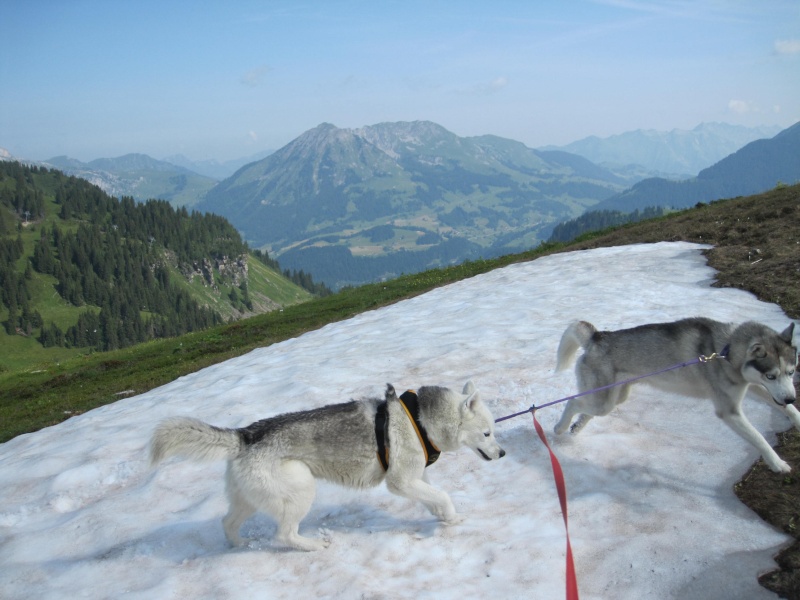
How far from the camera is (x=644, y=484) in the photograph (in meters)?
8.43

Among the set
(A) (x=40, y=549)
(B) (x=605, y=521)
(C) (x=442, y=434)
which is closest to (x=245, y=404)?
(A) (x=40, y=549)

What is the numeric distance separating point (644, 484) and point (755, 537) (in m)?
1.75

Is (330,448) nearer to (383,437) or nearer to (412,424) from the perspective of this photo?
(383,437)

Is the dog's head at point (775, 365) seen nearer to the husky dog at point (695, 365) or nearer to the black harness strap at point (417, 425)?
the husky dog at point (695, 365)

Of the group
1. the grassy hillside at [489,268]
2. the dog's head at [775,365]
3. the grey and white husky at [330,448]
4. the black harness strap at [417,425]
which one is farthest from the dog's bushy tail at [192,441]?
the dog's head at [775,365]

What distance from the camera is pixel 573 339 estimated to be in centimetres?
988

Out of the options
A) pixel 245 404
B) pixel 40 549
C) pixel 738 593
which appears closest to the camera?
pixel 738 593

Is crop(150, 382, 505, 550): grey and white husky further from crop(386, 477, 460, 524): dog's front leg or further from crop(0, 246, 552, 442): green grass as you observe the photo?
crop(0, 246, 552, 442): green grass

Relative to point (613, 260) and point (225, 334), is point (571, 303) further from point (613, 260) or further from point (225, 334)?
point (225, 334)

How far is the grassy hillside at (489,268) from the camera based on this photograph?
7.80m

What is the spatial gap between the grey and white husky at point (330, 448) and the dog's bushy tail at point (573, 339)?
2.79 m

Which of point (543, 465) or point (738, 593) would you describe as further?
point (543, 465)

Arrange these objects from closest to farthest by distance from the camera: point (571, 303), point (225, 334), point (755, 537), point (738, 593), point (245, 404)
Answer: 1. point (738, 593)
2. point (755, 537)
3. point (245, 404)
4. point (571, 303)
5. point (225, 334)

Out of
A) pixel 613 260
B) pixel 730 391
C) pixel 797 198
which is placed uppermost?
pixel 797 198
